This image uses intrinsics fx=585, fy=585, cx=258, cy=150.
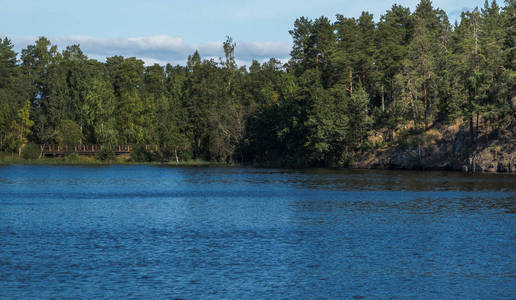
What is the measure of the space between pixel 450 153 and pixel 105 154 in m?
98.7

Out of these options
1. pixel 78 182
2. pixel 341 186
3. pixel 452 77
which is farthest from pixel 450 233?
pixel 452 77

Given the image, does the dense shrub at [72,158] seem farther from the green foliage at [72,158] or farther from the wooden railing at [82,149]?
the wooden railing at [82,149]

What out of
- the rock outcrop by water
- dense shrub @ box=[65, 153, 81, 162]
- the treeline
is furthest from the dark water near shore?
dense shrub @ box=[65, 153, 81, 162]

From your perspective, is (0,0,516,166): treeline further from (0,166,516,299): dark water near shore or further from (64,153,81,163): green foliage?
(0,166,516,299): dark water near shore

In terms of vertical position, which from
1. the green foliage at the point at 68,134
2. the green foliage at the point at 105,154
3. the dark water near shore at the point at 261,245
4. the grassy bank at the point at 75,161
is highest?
the green foliage at the point at 68,134

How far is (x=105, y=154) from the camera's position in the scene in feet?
556

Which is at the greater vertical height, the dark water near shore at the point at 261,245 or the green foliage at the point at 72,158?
the green foliage at the point at 72,158

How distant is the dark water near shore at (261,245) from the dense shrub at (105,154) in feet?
321

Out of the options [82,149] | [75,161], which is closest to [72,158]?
[75,161]

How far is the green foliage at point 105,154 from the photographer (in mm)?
168500

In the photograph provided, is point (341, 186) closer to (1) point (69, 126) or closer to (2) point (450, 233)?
(2) point (450, 233)

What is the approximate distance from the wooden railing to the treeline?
2143 mm

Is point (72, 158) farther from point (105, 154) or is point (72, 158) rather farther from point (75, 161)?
point (105, 154)

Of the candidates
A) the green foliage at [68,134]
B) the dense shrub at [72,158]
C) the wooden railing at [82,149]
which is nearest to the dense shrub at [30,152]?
the wooden railing at [82,149]
